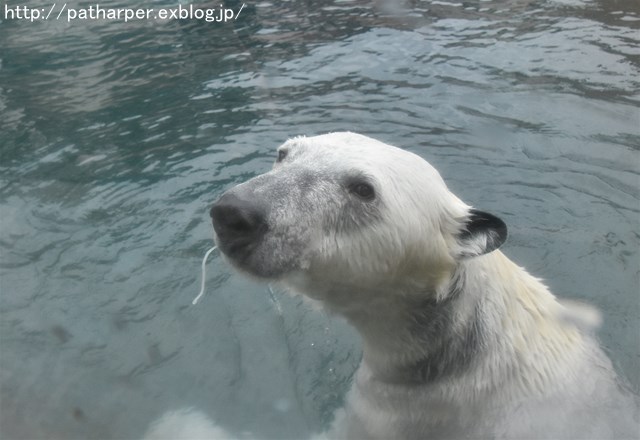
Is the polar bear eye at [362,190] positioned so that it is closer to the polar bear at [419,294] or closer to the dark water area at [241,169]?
the polar bear at [419,294]

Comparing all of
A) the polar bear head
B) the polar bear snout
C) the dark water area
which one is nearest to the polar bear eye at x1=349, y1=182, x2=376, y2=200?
the polar bear head

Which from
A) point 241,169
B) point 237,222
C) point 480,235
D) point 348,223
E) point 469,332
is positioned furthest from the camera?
point 241,169

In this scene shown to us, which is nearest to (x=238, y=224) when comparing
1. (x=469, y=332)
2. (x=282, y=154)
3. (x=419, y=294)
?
(x=282, y=154)

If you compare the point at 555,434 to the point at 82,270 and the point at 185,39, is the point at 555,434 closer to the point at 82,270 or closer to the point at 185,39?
the point at 82,270

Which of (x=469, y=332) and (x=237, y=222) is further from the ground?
(x=237, y=222)

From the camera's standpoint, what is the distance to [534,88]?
8.57 meters

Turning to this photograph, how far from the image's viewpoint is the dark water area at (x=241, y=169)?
483cm

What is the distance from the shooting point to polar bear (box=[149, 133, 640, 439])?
3078 mm

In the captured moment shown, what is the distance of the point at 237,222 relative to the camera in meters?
2.86

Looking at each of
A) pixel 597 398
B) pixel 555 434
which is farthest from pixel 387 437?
pixel 597 398

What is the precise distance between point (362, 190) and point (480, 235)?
67cm

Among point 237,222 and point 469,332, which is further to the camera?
point 469,332

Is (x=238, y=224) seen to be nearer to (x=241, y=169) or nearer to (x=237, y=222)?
(x=237, y=222)

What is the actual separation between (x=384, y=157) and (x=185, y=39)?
9035 millimetres
